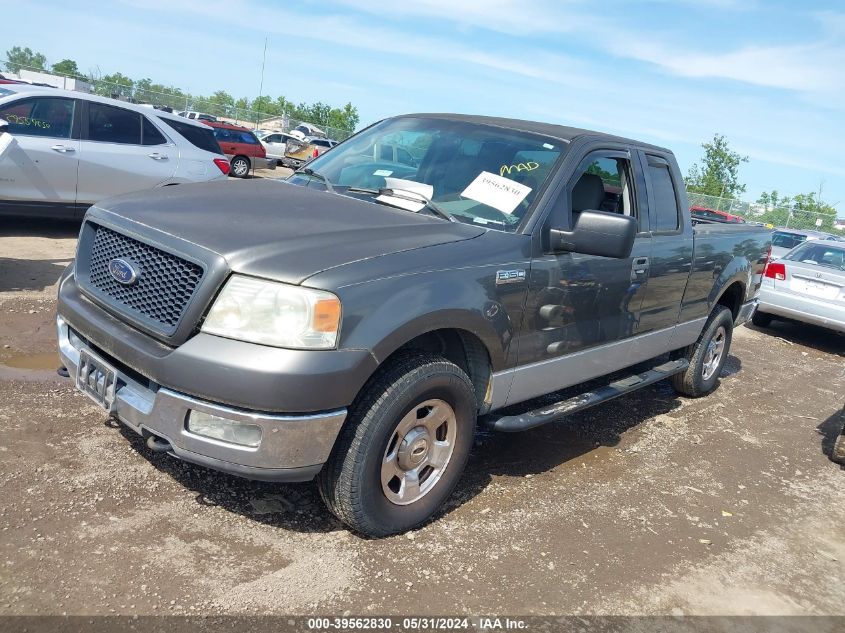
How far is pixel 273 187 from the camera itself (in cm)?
406

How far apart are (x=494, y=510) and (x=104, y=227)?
2.45 metres

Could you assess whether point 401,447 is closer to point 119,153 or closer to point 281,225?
point 281,225

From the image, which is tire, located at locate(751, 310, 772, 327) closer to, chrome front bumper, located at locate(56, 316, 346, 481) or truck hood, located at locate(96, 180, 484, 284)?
truck hood, located at locate(96, 180, 484, 284)

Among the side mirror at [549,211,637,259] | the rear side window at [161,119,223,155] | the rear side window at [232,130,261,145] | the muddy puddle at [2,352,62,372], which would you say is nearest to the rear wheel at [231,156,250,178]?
the rear side window at [232,130,261,145]

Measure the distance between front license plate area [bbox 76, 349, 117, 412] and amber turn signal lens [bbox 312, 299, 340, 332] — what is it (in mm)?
994

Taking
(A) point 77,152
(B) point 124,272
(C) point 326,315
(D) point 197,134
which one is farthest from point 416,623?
(D) point 197,134

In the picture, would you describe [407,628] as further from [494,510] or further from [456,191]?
[456,191]

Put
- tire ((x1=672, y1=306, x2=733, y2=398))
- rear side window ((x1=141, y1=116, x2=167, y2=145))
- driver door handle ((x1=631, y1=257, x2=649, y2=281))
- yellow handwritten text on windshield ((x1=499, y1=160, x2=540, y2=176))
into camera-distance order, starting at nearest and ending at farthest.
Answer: yellow handwritten text on windshield ((x1=499, y1=160, x2=540, y2=176))
driver door handle ((x1=631, y1=257, x2=649, y2=281))
tire ((x1=672, y1=306, x2=733, y2=398))
rear side window ((x1=141, y1=116, x2=167, y2=145))

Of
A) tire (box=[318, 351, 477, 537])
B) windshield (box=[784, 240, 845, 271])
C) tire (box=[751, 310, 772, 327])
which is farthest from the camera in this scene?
tire (box=[751, 310, 772, 327])

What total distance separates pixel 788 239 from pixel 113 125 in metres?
14.1

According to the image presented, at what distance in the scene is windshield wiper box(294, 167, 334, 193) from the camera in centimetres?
420

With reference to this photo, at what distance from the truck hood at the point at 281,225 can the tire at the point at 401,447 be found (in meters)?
0.56

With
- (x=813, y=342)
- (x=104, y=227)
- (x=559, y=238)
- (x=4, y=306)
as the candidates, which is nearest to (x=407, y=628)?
(x=559, y=238)

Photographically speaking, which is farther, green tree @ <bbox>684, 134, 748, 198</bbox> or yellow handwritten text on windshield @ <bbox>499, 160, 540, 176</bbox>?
green tree @ <bbox>684, 134, 748, 198</bbox>
